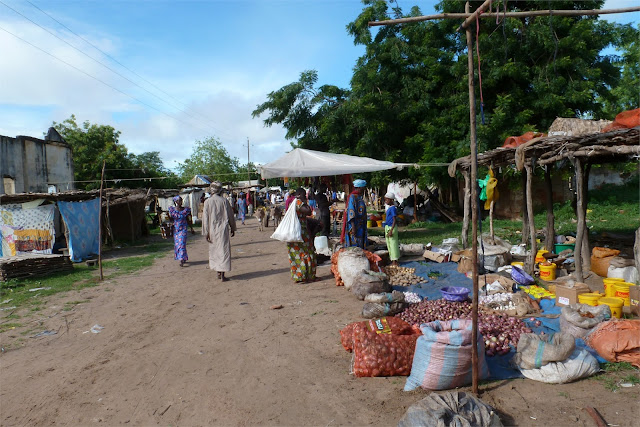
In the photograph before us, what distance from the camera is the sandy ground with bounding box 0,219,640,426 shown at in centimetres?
324

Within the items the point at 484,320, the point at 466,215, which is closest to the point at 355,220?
the point at 466,215

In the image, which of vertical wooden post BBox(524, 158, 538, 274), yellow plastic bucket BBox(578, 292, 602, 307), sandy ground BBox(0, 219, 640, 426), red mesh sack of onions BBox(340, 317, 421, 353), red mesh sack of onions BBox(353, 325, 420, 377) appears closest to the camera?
sandy ground BBox(0, 219, 640, 426)

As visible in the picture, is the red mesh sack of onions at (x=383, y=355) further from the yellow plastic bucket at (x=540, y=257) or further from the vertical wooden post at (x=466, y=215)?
the vertical wooden post at (x=466, y=215)

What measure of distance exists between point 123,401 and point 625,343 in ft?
15.2

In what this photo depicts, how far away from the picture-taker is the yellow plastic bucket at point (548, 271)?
6816 millimetres

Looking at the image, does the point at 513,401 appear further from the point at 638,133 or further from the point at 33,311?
the point at 33,311

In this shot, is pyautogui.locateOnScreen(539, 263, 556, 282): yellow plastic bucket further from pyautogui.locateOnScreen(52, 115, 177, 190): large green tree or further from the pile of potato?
pyautogui.locateOnScreen(52, 115, 177, 190): large green tree

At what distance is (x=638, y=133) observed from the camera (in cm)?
543

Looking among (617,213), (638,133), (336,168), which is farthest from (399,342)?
(617,213)

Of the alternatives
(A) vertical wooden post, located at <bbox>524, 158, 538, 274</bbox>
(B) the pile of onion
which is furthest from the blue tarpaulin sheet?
(A) vertical wooden post, located at <bbox>524, 158, 538, 274</bbox>

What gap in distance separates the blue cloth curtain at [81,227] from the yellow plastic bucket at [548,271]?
38.2 ft

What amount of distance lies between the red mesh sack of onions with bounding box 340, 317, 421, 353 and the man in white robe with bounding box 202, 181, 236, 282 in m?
4.13

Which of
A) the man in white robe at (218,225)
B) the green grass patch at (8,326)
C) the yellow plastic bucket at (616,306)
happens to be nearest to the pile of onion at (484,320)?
the yellow plastic bucket at (616,306)

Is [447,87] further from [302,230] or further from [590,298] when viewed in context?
[590,298]
